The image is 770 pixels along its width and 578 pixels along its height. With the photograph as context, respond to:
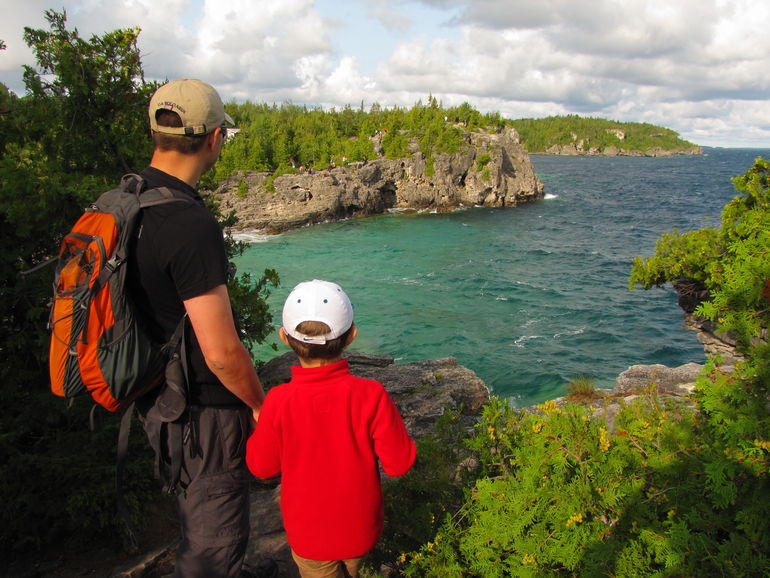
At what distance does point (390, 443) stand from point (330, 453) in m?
0.32

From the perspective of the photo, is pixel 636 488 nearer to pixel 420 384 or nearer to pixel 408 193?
pixel 420 384

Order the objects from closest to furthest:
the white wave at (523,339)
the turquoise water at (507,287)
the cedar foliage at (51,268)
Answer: the cedar foliage at (51,268)
the turquoise water at (507,287)
the white wave at (523,339)

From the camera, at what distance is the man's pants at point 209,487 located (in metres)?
2.67

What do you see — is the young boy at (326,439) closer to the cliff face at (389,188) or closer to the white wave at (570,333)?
the white wave at (570,333)

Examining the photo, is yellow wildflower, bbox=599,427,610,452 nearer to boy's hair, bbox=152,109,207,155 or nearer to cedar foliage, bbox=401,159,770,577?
cedar foliage, bbox=401,159,770,577

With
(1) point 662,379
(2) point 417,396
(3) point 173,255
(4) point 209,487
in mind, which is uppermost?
(3) point 173,255

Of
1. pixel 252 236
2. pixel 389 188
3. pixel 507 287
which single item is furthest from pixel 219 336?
pixel 389 188

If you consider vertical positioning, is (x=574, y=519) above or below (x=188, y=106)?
below

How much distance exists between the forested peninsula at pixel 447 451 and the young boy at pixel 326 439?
0.95 m

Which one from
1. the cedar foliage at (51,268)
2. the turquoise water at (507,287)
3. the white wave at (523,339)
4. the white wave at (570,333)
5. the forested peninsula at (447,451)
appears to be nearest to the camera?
the forested peninsula at (447,451)

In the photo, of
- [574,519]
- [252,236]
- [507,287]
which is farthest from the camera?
[252,236]

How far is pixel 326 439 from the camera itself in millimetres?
2445

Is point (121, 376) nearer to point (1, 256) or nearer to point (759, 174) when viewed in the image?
point (1, 256)

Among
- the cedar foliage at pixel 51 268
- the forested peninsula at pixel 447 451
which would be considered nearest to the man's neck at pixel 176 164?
the forested peninsula at pixel 447 451
